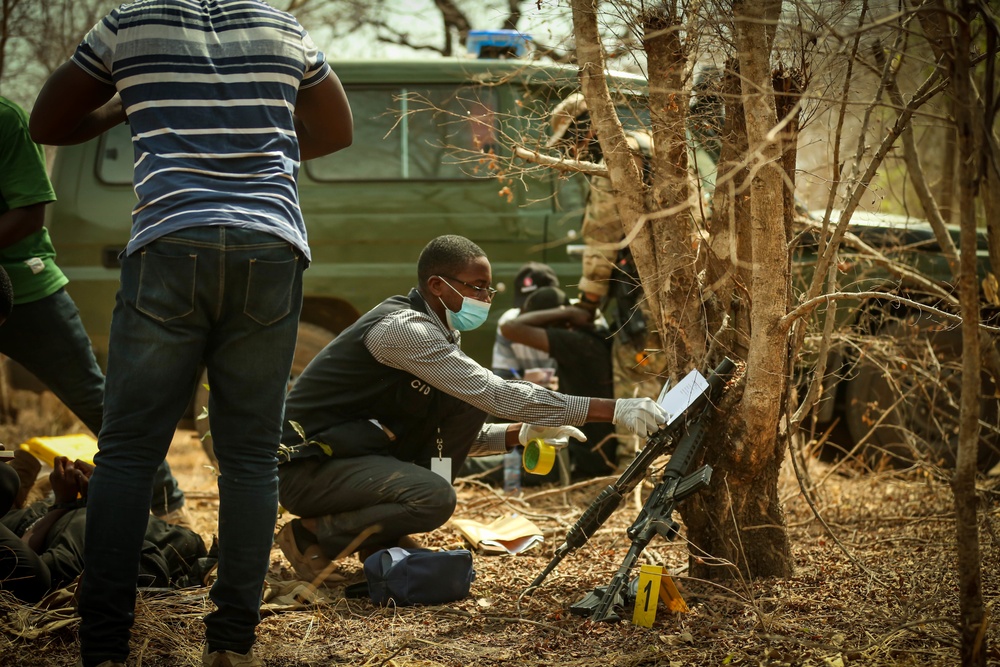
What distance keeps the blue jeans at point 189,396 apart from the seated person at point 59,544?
59 cm

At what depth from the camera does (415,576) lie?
291 cm

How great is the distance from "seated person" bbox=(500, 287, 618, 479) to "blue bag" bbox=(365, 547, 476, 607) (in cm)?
174

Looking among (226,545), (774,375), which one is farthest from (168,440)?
(774,375)

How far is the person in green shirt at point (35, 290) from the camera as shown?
10.1ft

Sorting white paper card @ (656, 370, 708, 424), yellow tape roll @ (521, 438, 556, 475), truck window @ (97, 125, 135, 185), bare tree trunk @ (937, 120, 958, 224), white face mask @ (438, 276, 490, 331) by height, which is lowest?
yellow tape roll @ (521, 438, 556, 475)

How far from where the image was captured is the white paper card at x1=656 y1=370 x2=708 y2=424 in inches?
107

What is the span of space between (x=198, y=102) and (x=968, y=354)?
1.65 meters

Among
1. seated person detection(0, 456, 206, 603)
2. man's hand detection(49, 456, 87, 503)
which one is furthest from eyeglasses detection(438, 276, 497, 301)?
man's hand detection(49, 456, 87, 503)

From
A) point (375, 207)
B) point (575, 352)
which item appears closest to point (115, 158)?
point (375, 207)

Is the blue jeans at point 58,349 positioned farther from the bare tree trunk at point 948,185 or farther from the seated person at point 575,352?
the bare tree trunk at point 948,185

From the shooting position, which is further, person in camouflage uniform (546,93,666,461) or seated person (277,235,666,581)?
person in camouflage uniform (546,93,666,461)

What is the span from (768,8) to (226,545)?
1819 mm

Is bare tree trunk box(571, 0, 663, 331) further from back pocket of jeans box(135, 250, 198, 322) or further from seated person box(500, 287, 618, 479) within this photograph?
seated person box(500, 287, 618, 479)

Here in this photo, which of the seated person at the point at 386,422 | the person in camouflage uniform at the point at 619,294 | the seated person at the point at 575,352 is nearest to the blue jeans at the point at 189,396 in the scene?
the seated person at the point at 386,422
